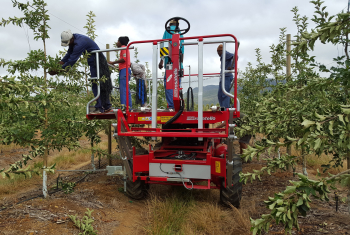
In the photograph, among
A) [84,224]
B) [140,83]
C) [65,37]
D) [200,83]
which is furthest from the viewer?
[140,83]

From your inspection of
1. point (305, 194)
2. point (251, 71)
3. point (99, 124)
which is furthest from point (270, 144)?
point (251, 71)

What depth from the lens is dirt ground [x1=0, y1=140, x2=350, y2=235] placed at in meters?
3.58

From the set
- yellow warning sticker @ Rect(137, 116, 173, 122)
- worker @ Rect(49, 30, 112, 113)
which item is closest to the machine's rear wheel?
yellow warning sticker @ Rect(137, 116, 173, 122)

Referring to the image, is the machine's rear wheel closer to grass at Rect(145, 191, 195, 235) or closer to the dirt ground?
the dirt ground

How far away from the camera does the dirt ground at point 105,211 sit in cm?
358

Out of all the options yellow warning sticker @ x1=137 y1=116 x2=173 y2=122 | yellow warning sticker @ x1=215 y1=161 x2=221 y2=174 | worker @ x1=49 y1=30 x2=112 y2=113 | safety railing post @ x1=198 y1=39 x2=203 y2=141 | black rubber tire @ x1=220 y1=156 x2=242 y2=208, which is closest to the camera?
safety railing post @ x1=198 y1=39 x2=203 y2=141

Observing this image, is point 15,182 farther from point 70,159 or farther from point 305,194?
point 305,194

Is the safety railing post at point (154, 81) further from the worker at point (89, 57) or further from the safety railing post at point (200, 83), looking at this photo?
the worker at point (89, 57)

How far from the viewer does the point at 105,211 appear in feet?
14.7

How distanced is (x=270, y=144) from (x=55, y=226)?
124 inches

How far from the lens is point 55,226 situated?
143 inches

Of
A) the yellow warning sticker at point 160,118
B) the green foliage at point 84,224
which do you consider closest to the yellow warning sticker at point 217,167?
the yellow warning sticker at point 160,118

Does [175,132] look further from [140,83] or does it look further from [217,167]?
[140,83]

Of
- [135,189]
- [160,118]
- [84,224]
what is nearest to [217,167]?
[160,118]
